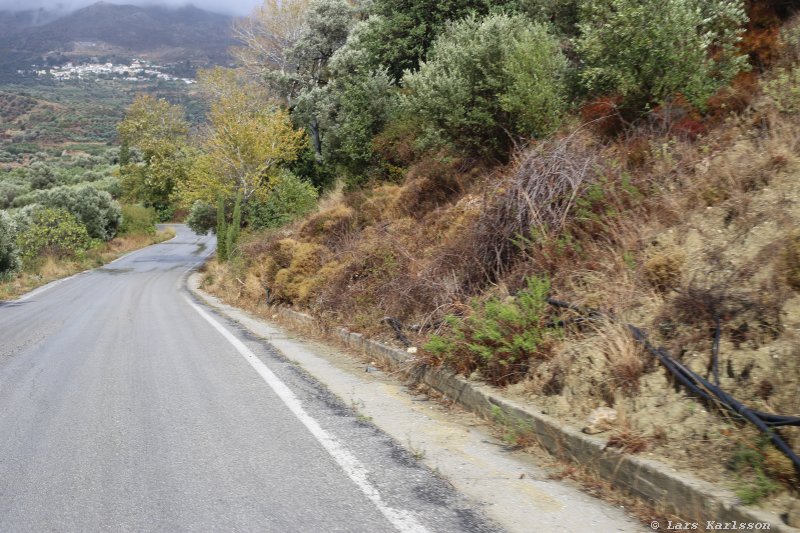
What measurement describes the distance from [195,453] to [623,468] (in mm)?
3377

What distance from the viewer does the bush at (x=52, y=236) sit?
3850 cm

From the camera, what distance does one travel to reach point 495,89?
13.9 m

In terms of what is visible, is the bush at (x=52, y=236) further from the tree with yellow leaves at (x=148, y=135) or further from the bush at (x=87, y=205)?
the tree with yellow leaves at (x=148, y=135)

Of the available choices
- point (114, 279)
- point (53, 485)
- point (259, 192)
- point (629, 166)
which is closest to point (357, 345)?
point (629, 166)

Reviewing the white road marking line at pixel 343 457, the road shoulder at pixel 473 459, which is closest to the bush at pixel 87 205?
the white road marking line at pixel 343 457

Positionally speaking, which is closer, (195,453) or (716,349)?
(716,349)

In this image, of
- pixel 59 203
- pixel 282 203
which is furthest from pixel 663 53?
pixel 59 203

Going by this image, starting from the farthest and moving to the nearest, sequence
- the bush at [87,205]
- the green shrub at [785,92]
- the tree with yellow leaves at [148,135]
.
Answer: the tree with yellow leaves at [148,135], the bush at [87,205], the green shrub at [785,92]

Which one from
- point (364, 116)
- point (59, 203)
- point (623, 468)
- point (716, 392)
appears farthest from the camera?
point (59, 203)

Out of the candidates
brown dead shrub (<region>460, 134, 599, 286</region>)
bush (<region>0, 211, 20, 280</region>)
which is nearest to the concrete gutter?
brown dead shrub (<region>460, 134, 599, 286</region>)

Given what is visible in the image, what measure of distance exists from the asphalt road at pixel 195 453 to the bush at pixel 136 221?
183ft

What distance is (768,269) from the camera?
5.80 m

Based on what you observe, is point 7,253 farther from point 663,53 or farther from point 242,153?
point 663,53

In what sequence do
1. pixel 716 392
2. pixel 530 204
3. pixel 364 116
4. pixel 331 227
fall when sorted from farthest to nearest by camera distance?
pixel 364 116
pixel 331 227
pixel 530 204
pixel 716 392
